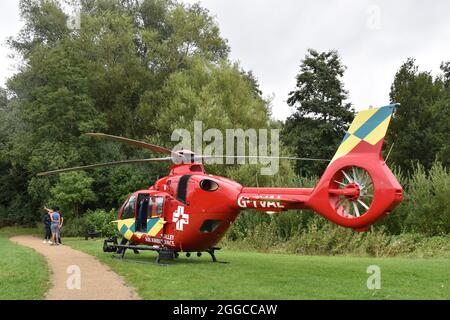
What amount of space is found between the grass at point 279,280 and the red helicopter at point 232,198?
1.11 metres

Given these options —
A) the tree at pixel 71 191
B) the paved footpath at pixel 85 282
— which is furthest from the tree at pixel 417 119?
the paved footpath at pixel 85 282

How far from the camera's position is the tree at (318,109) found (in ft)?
151

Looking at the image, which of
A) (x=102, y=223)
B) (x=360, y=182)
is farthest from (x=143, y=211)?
(x=102, y=223)

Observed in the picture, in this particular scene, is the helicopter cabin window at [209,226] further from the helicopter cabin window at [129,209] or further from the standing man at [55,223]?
the standing man at [55,223]

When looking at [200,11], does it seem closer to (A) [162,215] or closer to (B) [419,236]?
(B) [419,236]

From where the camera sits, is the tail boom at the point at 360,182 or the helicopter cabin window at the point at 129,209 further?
the helicopter cabin window at the point at 129,209

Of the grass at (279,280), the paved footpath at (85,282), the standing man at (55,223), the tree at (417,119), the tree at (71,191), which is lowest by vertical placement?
the paved footpath at (85,282)

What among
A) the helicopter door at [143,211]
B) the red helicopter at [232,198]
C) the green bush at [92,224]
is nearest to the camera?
the red helicopter at [232,198]

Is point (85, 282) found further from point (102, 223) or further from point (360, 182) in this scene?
point (102, 223)

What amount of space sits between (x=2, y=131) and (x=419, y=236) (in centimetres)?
3429

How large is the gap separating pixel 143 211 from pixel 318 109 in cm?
3379

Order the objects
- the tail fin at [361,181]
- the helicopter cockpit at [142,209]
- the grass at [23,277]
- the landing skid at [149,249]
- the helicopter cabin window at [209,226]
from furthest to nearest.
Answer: the helicopter cockpit at [142,209] → the landing skid at [149,249] → the helicopter cabin window at [209,226] → the tail fin at [361,181] → the grass at [23,277]

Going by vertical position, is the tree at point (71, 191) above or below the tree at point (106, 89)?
below

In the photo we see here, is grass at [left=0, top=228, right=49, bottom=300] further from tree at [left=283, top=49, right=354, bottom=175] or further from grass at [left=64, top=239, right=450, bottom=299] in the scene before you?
tree at [left=283, top=49, right=354, bottom=175]
